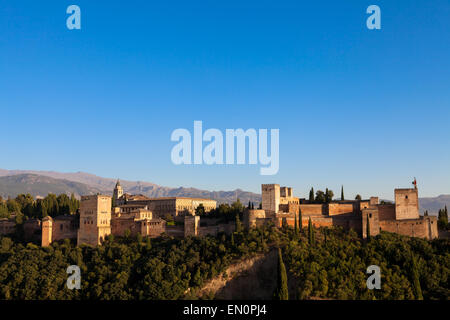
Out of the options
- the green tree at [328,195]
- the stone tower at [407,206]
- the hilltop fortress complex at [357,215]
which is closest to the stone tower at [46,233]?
the hilltop fortress complex at [357,215]

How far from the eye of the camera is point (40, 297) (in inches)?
1935

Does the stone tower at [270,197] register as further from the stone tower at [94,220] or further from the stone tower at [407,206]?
the stone tower at [94,220]

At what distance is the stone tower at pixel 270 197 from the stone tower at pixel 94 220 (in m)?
19.1

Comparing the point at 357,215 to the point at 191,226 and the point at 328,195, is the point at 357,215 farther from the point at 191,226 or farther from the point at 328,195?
the point at 191,226

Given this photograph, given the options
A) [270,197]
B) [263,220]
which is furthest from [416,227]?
[263,220]

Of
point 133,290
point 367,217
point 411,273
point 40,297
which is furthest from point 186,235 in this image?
point 411,273

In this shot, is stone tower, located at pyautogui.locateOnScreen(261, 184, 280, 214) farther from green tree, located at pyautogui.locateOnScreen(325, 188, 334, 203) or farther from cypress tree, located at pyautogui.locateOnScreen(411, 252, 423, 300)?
cypress tree, located at pyautogui.locateOnScreen(411, 252, 423, 300)

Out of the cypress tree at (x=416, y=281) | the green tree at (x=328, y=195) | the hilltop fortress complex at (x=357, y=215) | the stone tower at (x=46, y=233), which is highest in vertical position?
the green tree at (x=328, y=195)

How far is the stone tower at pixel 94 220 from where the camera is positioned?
189ft

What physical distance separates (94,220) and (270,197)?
68.8 ft

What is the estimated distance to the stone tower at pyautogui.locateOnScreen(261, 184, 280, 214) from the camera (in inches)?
2267

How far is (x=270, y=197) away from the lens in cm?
5788

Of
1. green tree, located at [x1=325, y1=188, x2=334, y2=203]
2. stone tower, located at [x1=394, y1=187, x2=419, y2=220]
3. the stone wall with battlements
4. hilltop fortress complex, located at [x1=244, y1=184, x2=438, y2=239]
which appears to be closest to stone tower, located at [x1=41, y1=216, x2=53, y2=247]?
hilltop fortress complex, located at [x1=244, y1=184, x2=438, y2=239]

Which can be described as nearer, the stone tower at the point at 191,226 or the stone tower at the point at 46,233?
the stone tower at the point at 191,226
